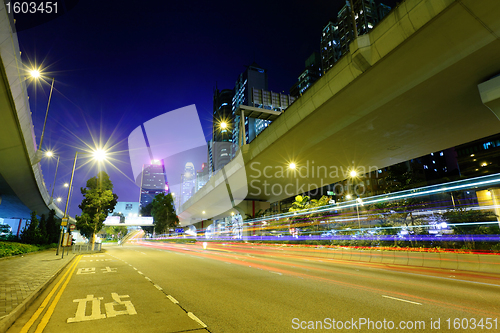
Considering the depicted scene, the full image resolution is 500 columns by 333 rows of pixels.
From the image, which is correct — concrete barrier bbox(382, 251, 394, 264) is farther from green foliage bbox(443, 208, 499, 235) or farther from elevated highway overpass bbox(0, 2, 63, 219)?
elevated highway overpass bbox(0, 2, 63, 219)

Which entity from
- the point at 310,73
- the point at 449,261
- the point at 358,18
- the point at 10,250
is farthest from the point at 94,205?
the point at 310,73

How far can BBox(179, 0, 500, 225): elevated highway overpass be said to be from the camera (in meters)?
10.9

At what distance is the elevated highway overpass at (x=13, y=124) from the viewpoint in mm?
12266

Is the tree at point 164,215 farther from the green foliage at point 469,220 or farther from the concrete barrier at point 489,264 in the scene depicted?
the concrete barrier at point 489,264

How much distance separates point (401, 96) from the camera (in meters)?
14.6

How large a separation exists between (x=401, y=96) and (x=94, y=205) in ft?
134

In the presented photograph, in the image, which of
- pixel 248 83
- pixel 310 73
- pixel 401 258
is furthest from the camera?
pixel 248 83

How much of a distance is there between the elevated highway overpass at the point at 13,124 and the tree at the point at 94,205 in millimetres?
9025

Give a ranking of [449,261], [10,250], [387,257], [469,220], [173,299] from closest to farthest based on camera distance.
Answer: [173,299]
[449,261]
[469,220]
[387,257]
[10,250]

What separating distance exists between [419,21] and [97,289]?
1537cm

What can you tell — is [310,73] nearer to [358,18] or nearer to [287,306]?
[358,18]

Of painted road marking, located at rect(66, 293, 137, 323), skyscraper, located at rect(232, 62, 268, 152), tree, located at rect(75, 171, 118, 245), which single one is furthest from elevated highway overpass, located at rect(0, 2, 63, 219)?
skyscraper, located at rect(232, 62, 268, 152)

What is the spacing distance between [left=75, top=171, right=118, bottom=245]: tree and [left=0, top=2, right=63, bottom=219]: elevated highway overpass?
902cm

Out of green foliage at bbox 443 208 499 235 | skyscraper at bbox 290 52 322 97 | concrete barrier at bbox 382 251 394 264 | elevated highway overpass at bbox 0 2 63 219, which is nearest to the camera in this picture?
elevated highway overpass at bbox 0 2 63 219
